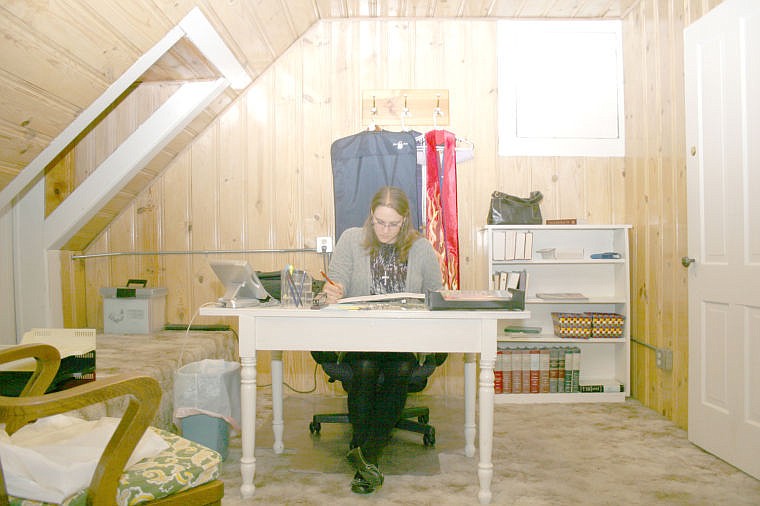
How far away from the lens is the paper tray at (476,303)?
2.10m

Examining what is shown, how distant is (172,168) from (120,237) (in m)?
0.59

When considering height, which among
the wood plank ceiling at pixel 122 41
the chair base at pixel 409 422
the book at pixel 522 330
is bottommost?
the chair base at pixel 409 422

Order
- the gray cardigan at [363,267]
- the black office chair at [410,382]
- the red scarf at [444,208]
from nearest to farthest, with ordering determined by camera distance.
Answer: the black office chair at [410,382] < the gray cardigan at [363,267] < the red scarf at [444,208]

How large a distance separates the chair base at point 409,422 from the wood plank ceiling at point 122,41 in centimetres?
186

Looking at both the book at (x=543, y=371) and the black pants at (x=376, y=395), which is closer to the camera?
the black pants at (x=376, y=395)

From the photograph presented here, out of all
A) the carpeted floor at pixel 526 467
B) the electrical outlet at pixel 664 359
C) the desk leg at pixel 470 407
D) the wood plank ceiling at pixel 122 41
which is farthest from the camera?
the electrical outlet at pixel 664 359

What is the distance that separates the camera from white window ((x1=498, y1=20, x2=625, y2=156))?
3854 mm

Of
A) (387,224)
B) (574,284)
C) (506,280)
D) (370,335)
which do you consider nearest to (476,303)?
(370,335)

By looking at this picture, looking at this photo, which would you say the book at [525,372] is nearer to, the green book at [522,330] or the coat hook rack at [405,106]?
the green book at [522,330]

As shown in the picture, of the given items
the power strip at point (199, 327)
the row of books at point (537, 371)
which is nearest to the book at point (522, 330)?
the row of books at point (537, 371)

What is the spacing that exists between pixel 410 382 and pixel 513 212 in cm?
159

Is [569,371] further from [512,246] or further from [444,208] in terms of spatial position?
[444,208]

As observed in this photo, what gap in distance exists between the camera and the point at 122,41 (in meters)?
2.42

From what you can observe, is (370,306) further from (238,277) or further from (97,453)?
(97,453)
